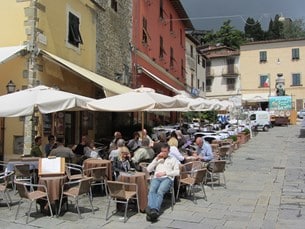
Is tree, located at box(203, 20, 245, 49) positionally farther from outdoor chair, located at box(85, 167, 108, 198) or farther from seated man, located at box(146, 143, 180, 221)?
seated man, located at box(146, 143, 180, 221)

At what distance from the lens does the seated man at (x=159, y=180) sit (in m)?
7.13

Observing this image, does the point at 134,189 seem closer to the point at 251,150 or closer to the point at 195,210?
the point at 195,210

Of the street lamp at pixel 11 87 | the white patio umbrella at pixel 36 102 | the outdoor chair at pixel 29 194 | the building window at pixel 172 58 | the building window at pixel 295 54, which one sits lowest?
the outdoor chair at pixel 29 194

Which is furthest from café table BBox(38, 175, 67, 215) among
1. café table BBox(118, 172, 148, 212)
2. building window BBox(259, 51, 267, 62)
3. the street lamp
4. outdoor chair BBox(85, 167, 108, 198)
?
building window BBox(259, 51, 267, 62)

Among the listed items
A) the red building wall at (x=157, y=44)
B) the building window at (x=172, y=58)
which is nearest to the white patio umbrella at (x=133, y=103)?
the red building wall at (x=157, y=44)

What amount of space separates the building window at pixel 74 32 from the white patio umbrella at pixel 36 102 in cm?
566

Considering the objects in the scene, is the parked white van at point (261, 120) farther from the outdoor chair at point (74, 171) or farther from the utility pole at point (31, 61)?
the outdoor chair at point (74, 171)

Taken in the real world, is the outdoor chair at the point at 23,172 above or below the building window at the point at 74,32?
below

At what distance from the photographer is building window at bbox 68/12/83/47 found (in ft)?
48.2

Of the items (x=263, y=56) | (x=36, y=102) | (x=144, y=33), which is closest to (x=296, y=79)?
(x=263, y=56)

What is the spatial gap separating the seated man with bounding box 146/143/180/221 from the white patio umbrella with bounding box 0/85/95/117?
237cm

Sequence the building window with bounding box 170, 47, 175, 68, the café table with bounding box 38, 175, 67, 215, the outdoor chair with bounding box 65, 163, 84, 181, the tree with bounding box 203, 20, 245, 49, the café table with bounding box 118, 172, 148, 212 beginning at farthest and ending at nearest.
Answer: the tree with bounding box 203, 20, 245, 49
the building window with bounding box 170, 47, 175, 68
the outdoor chair with bounding box 65, 163, 84, 181
the café table with bounding box 118, 172, 148, 212
the café table with bounding box 38, 175, 67, 215

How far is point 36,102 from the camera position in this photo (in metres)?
8.98

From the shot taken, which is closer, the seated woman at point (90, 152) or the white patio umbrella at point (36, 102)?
the white patio umbrella at point (36, 102)
